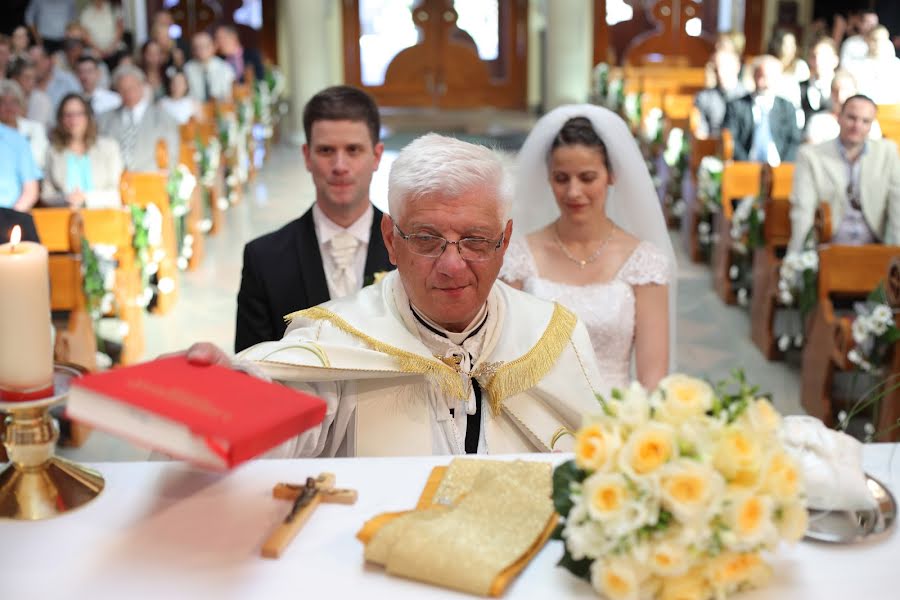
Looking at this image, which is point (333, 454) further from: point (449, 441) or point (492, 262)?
Answer: point (492, 262)

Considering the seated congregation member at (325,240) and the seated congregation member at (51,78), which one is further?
the seated congregation member at (51,78)

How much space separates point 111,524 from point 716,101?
9.86m

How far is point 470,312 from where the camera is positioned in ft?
7.92

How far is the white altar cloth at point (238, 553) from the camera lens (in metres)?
1.53

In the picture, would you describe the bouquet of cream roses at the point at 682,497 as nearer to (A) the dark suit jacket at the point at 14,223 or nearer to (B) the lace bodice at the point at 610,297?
(B) the lace bodice at the point at 610,297

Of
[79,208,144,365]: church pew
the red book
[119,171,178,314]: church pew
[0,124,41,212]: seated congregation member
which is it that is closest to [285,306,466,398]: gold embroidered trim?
the red book

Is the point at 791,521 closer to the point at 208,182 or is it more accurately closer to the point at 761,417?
the point at 761,417

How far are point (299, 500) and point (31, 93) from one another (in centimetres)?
1052

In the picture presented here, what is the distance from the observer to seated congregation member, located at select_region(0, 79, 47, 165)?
891 centimetres

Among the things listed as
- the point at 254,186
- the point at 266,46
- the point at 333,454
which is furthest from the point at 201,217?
the point at 266,46

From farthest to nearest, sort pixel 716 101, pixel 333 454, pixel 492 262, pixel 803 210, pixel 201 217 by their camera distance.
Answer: pixel 716 101, pixel 201 217, pixel 803 210, pixel 333 454, pixel 492 262

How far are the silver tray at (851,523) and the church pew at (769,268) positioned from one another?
5.37 meters

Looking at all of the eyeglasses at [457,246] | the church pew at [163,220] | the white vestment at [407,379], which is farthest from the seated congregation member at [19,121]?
the eyeglasses at [457,246]

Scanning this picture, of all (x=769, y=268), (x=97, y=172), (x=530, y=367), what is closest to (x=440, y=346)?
(x=530, y=367)
